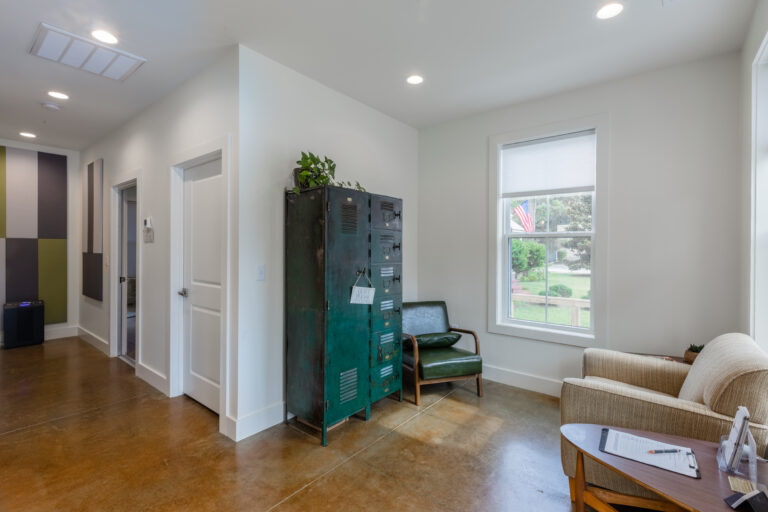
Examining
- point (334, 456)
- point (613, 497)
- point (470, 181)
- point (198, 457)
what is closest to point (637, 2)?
point (470, 181)

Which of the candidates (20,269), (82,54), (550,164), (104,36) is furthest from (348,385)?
(20,269)

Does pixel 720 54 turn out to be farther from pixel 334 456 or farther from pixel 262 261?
pixel 334 456

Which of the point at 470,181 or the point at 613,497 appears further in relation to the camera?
the point at 470,181

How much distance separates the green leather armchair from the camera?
318cm

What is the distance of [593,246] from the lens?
3191 mm

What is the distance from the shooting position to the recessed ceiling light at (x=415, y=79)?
3.02 m

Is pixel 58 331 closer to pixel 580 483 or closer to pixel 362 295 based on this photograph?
pixel 362 295

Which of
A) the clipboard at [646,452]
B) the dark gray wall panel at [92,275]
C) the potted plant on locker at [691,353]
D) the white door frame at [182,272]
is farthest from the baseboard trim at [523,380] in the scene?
the dark gray wall panel at [92,275]

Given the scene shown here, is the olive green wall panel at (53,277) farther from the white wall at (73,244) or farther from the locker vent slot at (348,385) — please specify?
the locker vent slot at (348,385)

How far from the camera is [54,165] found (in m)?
5.30

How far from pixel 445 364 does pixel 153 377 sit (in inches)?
115

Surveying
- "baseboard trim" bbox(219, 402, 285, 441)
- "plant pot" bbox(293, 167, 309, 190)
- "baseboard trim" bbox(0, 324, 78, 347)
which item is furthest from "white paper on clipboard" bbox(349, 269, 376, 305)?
"baseboard trim" bbox(0, 324, 78, 347)

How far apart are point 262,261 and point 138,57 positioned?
183cm

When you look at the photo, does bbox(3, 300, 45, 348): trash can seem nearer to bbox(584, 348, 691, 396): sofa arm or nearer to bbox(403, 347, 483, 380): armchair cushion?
bbox(403, 347, 483, 380): armchair cushion
